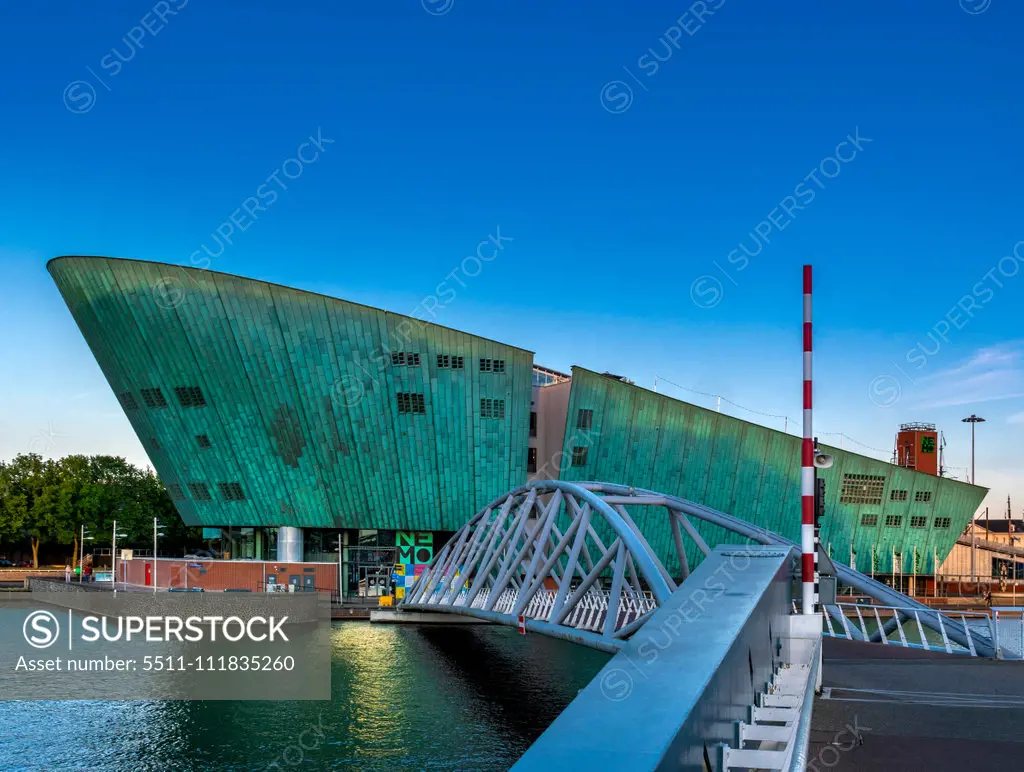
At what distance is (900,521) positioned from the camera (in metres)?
77.2

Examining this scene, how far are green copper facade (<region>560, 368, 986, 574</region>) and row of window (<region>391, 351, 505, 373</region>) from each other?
225 inches

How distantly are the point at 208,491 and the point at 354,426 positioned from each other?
38.5ft

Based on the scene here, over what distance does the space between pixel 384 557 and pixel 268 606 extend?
38.2 feet

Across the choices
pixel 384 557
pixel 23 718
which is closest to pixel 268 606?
pixel 384 557

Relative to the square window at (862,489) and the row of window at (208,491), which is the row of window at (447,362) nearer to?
the row of window at (208,491)

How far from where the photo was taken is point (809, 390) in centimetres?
1460

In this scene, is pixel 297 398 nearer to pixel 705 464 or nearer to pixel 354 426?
pixel 354 426

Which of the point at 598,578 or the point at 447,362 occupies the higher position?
the point at 447,362

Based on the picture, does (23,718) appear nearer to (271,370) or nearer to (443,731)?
(443,731)

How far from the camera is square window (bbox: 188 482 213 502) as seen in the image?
68.8 meters

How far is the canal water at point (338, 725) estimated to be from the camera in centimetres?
2544

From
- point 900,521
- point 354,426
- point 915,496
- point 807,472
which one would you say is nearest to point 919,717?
point 807,472

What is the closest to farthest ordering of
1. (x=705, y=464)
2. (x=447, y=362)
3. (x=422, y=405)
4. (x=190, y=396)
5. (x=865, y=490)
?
1. (x=190, y=396)
2. (x=447, y=362)
3. (x=422, y=405)
4. (x=705, y=464)
5. (x=865, y=490)

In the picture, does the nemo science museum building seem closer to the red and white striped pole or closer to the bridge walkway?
the bridge walkway
